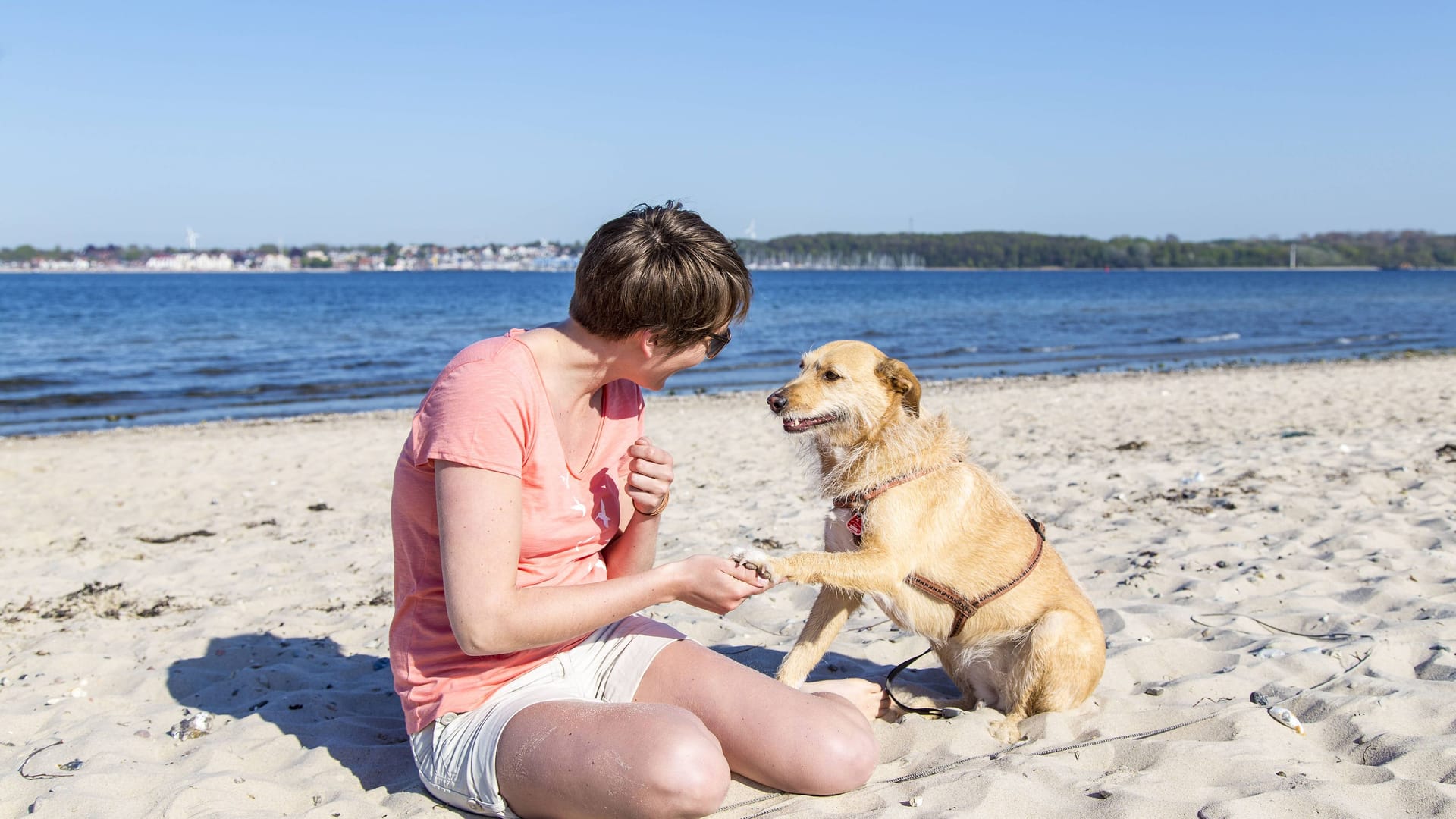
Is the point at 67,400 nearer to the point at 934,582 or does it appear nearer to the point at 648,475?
the point at 648,475

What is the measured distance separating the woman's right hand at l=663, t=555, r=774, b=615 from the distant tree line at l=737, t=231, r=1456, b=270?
132659 mm

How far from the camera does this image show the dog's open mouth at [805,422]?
3.85m

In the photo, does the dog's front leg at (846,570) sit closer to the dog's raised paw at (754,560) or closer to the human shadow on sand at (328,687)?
the dog's raised paw at (754,560)

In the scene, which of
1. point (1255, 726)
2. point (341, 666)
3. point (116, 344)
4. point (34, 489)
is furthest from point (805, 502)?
point (116, 344)

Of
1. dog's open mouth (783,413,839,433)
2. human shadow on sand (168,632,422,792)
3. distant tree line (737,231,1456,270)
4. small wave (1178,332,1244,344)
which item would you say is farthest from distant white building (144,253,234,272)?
dog's open mouth (783,413,839,433)

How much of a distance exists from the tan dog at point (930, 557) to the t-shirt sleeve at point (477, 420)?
116cm

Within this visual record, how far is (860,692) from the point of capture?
3674 millimetres

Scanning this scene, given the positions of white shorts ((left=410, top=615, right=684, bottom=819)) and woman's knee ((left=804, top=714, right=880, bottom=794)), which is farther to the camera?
woman's knee ((left=804, top=714, right=880, bottom=794))

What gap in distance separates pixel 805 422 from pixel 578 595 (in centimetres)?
136

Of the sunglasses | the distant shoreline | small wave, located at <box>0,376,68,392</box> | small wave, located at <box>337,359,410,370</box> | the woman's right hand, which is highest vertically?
the distant shoreline

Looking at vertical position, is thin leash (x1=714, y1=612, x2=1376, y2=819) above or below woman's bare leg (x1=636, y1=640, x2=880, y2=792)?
below

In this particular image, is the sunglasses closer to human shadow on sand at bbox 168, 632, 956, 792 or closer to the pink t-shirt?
the pink t-shirt

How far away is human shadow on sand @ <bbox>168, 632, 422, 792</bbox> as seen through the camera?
3500 millimetres

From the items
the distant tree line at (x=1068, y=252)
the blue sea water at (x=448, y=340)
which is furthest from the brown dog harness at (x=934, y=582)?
the distant tree line at (x=1068, y=252)
